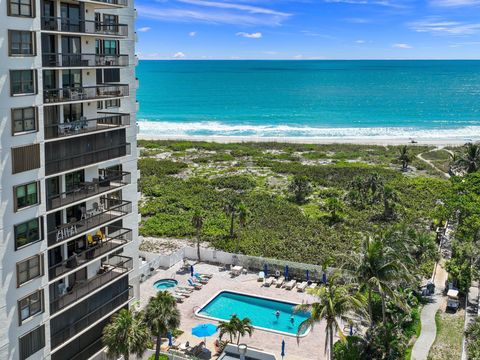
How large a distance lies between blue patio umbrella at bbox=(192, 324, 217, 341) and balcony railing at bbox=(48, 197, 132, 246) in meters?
8.84

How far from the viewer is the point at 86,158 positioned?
2720cm

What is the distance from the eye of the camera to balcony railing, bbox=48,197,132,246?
25.8m

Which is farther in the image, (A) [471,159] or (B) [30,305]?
(A) [471,159]

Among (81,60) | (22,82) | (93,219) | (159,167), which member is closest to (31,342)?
(93,219)

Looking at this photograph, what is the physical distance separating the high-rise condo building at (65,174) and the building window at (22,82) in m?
0.04

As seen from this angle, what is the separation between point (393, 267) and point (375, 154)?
252ft

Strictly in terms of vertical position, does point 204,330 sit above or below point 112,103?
below

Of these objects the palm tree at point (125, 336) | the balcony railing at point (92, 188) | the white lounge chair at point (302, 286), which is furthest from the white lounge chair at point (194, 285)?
the balcony railing at point (92, 188)

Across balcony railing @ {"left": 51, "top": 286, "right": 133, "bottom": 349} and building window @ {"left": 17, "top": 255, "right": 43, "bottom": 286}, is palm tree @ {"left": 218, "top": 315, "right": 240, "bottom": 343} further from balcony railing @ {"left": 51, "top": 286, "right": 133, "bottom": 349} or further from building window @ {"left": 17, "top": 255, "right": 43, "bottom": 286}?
building window @ {"left": 17, "top": 255, "right": 43, "bottom": 286}

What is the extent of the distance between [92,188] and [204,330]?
469 inches

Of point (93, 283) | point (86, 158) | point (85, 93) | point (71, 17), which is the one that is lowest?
point (93, 283)

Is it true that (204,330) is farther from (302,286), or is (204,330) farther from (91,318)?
(302,286)

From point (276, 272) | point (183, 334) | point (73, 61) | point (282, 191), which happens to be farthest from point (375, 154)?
point (73, 61)

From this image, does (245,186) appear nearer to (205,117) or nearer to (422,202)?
(422,202)
